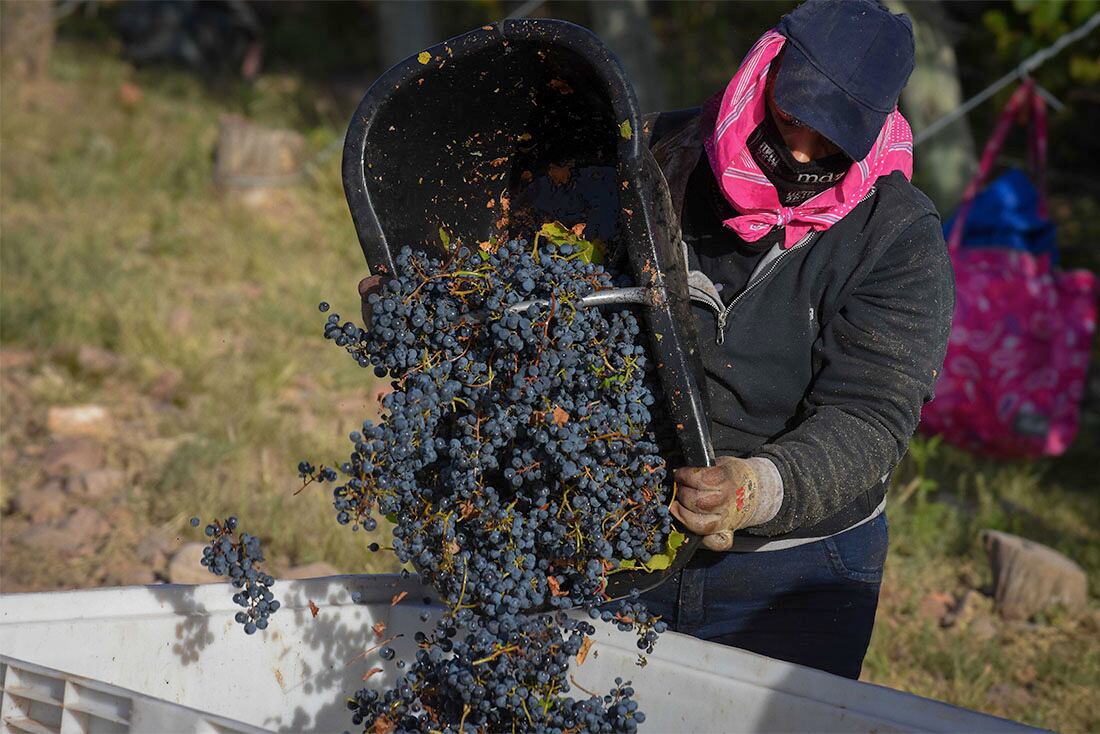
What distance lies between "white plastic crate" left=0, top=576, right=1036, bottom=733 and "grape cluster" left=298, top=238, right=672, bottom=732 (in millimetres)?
120

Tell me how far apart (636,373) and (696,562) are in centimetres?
52

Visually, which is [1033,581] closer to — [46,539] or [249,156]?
[46,539]

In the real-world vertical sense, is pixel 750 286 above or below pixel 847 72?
below

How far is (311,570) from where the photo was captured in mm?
3277

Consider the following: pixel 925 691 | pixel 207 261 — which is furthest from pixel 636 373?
pixel 207 261

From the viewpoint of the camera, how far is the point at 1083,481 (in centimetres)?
464

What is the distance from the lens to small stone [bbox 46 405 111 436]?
157 inches

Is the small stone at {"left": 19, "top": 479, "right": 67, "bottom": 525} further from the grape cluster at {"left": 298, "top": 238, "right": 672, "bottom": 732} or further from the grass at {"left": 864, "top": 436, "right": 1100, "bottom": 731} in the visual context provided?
the grass at {"left": 864, "top": 436, "right": 1100, "bottom": 731}

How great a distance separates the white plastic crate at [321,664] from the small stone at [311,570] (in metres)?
1.25

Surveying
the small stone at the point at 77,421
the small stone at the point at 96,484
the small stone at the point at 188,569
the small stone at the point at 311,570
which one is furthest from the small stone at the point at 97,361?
the small stone at the point at 311,570

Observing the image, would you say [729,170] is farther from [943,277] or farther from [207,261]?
[207,261]

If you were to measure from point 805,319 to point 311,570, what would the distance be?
1805mm

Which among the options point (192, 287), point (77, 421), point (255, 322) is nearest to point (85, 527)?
point (77, 421)

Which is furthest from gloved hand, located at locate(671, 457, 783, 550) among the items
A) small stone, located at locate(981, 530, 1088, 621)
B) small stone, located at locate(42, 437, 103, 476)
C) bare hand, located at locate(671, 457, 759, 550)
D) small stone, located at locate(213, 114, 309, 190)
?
small stone, located at locate(213, 114, 309, 190)
